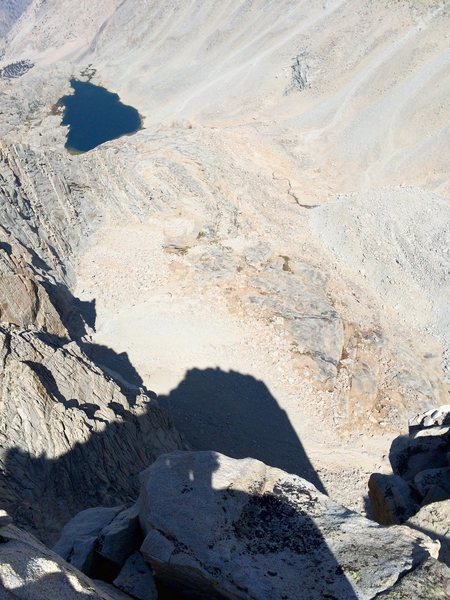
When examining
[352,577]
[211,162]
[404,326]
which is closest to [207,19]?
[211,162]

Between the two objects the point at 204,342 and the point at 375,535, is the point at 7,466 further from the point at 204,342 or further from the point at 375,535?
the point at 204,342

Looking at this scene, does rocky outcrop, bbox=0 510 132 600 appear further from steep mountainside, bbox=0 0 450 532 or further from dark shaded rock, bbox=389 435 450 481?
dark shaded rock, bbox=389 435 450 481

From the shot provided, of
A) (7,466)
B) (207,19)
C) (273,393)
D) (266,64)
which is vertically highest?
(207,19)

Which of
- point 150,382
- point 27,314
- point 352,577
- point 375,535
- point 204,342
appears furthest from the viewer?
point 204,342

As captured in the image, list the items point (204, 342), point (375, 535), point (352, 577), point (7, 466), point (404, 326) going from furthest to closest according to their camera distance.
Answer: point (404, 326), point (204, 342), point (7, 466), point (375, 535), point (352, 577)

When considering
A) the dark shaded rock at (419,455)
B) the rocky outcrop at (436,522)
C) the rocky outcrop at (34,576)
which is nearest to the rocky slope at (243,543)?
the rocky outcrop at (436,522)

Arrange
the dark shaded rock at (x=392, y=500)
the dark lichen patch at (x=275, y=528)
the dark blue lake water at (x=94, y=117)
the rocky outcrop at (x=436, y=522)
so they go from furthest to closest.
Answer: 1. the dark blue lake water at (x=94, y=117)
2. the dark shaded rock at (x=392, y=500)
3. the rocky outcrop at (x=436, y=522)
4. the dark lichen patch at (x=275, y=528)

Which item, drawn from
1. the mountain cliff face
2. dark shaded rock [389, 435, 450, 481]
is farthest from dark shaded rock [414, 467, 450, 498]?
the mountain cliff face

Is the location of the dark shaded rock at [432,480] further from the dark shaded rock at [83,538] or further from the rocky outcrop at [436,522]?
the dark shaded rock at [83,538]
